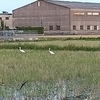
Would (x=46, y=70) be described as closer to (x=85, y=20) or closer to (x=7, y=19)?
(x=85, y=20)

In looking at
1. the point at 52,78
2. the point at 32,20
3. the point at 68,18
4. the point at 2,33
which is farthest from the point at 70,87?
the point at 32,20

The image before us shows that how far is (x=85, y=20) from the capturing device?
234ft

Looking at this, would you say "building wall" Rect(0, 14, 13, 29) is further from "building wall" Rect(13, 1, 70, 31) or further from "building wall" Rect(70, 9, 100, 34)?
"building wall" Rect(70, 9, 100, 34)

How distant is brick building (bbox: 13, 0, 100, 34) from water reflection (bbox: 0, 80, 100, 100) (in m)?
56.2

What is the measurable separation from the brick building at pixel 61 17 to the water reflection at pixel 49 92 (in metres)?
56.2

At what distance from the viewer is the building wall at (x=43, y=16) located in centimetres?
6912

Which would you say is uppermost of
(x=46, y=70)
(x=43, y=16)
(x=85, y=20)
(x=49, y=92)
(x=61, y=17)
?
(x=43, y=16)

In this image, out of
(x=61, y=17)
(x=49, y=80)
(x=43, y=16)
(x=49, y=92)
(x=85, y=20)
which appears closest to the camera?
(x=49, y=92)

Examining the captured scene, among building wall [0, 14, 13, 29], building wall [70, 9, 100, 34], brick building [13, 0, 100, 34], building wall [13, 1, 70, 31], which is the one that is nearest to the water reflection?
brick building [13, 0, 100, 34]

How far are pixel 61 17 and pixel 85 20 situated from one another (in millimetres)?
5198

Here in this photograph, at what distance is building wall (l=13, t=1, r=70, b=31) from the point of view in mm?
69125

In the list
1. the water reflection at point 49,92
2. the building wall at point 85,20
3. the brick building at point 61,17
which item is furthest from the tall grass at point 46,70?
the building wall at point 85,20

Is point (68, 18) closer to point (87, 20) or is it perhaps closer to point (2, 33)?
point (87, 20)

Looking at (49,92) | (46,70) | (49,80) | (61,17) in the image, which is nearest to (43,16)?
(61,17)
